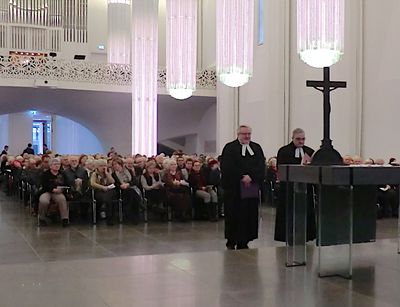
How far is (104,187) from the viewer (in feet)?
33.1

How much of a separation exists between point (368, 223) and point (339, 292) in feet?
4.09

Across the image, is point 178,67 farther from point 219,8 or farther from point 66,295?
point 66,295

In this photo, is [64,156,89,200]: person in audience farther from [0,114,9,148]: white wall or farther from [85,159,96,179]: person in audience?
[0,114,9,148]: white wall

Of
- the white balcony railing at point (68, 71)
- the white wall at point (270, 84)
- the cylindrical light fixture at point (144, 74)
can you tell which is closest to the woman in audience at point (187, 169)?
the white wall at point (270, 84)

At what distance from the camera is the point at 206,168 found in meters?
11.4

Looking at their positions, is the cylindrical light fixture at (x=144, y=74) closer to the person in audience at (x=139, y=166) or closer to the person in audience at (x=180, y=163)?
the person in audience at (x=139, y=166)

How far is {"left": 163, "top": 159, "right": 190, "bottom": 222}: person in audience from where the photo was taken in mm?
10594

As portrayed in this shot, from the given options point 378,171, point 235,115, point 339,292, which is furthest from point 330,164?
point 235,115

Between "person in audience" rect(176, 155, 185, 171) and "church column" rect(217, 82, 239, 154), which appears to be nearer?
"person in audience" rect(176, 155, 185, 171)

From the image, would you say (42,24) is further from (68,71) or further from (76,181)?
(76,181)

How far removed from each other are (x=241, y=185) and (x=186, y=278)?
2044 mm

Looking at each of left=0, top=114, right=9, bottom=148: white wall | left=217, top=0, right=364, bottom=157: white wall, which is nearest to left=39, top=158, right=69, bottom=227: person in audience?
left=217, top=0, right=364, bottom=157: white wall

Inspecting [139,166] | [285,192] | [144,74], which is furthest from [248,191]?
[144,74]

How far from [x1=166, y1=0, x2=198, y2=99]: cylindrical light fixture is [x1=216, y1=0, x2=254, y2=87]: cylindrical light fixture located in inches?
73.0
